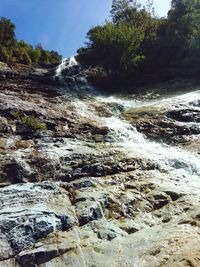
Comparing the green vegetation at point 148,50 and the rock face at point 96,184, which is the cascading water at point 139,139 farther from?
the green vegetation at point 148,50

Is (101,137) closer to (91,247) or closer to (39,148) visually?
(39,148)

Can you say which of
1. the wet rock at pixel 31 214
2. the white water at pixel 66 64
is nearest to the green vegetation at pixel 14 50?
the white water at pixel 66 64

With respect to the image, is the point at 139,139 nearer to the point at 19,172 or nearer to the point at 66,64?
the point at 19,172

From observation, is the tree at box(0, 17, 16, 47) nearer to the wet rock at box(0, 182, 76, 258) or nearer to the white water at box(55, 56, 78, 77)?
the white water at box(55, 56, 78, 77)

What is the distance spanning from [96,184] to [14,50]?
27188 millimetres

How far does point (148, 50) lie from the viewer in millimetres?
37219

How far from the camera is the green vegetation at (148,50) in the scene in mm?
33125

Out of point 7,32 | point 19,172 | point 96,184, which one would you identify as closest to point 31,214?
point 96,184

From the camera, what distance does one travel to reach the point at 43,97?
80.5 ft

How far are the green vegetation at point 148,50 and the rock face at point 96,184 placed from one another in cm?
942

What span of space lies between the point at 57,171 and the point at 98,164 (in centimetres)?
153

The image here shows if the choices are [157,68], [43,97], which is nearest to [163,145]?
[43,97]

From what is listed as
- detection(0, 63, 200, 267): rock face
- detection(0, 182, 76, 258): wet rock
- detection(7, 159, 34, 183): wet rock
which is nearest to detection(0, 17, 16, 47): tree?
detection(0, 63, 200, 267): rock face

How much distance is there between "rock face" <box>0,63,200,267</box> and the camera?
9547 mm
